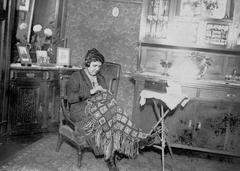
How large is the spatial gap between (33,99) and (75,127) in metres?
1.35

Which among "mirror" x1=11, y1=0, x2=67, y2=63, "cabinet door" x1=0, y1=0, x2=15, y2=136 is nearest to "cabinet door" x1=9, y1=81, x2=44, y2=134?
"cabinet door" x1=0, y1=0, x2=15, y2=136

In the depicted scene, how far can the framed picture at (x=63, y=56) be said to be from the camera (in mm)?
4551

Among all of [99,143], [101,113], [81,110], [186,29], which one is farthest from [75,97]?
[186,29]

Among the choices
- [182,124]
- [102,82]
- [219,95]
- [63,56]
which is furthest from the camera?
[63,56]

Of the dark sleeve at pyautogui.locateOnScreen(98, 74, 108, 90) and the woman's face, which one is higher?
the woman's face

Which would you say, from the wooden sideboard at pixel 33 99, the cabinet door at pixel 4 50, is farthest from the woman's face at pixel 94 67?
the cabinet door at pixel 4 50

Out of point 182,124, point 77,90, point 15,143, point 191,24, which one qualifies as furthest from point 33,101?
point 191,24

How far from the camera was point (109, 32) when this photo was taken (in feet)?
15.8

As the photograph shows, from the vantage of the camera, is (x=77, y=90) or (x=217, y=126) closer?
(x=77, y=90)

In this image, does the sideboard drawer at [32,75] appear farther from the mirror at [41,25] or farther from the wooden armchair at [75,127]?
the wooden armchair at [75,127]

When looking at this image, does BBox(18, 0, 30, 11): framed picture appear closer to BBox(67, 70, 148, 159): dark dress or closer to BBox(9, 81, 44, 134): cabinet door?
BBox(9, 81, 44, 134): cabinet door

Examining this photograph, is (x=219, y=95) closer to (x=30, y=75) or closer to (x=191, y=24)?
(x=191, y=24)

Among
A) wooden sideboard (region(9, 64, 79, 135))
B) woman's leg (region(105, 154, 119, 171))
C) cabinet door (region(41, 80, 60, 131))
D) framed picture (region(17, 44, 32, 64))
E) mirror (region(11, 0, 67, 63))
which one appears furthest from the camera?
mirror (region(11, 0, 67, 63))

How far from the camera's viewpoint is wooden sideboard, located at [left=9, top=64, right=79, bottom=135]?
3877 mm
